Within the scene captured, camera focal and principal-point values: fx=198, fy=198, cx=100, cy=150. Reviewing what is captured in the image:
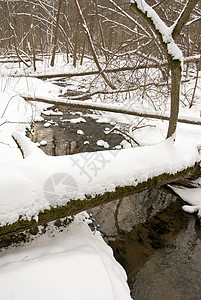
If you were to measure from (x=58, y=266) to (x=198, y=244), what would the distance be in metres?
1.82

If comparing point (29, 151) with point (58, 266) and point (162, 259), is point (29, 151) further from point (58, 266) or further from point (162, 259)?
point (162, 259)

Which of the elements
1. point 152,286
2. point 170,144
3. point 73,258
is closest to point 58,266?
point 73,258

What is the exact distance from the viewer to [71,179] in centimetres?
174

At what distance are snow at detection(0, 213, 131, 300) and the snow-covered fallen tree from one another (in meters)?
0.26

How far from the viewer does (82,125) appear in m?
5.99

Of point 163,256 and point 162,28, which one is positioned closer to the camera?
point 162,28

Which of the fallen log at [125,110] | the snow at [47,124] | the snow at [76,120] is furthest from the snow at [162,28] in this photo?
the snow at [76,120]

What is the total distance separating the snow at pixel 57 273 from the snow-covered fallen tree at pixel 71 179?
0.86 ft

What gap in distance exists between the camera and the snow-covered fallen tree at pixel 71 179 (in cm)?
150

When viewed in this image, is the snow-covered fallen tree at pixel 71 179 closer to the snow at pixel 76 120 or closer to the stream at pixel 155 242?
the stream at pixel 155 242

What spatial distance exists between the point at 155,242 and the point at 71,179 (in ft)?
4.82

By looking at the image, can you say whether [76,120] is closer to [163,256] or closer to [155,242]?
[155,242]

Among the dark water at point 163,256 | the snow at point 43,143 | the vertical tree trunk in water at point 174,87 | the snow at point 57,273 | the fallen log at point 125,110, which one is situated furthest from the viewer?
the snow at point 43,143

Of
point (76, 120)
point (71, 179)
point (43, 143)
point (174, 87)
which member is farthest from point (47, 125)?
point (71, 179)
